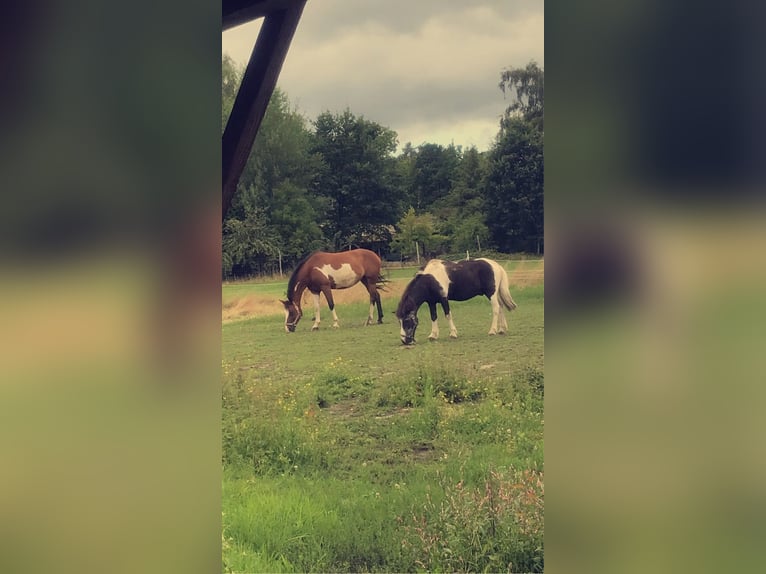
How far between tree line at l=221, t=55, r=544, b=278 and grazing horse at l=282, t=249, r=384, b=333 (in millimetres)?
85

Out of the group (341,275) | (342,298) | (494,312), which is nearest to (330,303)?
(342,298)

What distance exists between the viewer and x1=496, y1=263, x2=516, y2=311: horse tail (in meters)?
4.07

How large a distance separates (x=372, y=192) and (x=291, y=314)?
1088mm

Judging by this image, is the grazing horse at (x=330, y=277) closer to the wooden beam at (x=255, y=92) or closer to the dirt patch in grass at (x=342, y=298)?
the dirt patch in grass at (x=342, y=298)

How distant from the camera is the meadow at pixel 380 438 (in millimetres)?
3266

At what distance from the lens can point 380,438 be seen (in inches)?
152

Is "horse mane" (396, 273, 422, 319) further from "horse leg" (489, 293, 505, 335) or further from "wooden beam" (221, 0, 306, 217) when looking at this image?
"wooden beam" (221, 0, 306, 217)

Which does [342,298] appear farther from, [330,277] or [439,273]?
[439,273]

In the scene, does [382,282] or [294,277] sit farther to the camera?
[294,277]

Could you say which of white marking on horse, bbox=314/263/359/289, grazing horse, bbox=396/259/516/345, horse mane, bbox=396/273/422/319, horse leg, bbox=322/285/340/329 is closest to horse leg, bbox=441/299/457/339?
grazing horse, bbox=396/259/516/345
